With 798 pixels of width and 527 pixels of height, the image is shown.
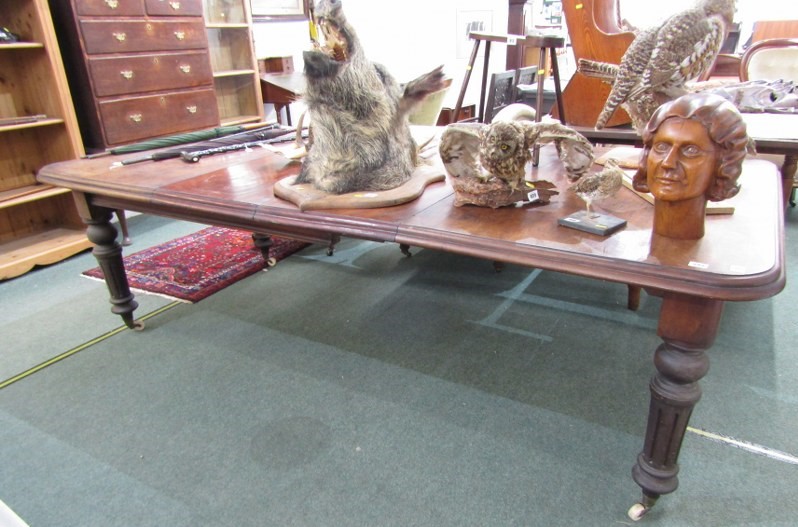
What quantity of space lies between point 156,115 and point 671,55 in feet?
9.50

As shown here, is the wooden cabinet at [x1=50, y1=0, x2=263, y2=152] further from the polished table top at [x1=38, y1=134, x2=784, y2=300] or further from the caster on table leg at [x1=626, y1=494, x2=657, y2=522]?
the caster on table leg at [x1=626, y1=494, x2=657, y2=522]

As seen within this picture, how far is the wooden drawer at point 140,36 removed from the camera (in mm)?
2846

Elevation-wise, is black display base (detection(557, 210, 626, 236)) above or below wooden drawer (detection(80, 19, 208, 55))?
below

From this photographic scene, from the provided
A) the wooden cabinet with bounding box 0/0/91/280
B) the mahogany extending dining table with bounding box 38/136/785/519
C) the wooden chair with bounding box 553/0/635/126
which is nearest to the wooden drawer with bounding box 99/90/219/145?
the wooden cabinet with bounding box 0/0/91/280

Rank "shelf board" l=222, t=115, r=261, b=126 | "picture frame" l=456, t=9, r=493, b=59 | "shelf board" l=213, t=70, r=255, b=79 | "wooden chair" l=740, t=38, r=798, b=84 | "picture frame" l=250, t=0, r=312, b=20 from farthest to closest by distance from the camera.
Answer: "picture frame" l=456, t=9, r=493, b=59 < "picture frame" l=250, t=0, r=312, b=20 < "shelf board" l=222, t=115, r=261, b=126 < "shelf board" l=213, t=70, r=255, b=79 < "wooden chair" l=740, t=38, r=798, b=84

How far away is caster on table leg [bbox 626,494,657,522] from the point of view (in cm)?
123

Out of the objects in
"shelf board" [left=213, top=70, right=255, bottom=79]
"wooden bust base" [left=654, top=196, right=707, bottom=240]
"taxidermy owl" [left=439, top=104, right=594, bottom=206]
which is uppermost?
"shelf board" [left=213, top=70, right=255, bottom=79]

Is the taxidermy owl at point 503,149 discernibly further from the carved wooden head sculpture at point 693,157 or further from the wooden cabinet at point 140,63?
the wooden cabinet at point 140,63

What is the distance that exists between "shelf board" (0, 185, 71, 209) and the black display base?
9.22ft

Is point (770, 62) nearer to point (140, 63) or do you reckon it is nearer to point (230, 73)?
point (230, 73)

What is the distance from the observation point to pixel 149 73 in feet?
10.3

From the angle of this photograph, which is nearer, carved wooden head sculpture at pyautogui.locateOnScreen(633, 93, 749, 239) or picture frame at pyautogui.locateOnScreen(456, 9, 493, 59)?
carved wooden head sculpture at pyautogui.locateOnScreen(633, 93, 749, 239)

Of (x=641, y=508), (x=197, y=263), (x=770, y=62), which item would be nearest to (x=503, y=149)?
(x=641, y=508)

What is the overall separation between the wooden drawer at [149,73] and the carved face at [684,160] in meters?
3.00
